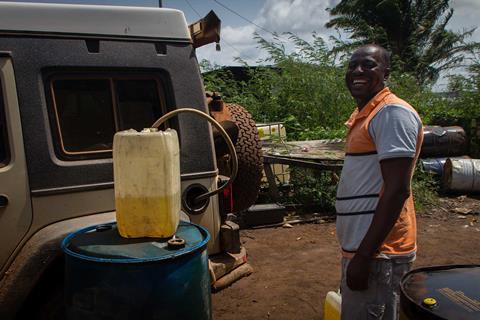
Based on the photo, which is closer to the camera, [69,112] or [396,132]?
[396,132]

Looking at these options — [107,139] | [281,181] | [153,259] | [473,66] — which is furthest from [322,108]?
[153,259]

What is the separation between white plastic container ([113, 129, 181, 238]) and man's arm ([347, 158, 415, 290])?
0.93 metres

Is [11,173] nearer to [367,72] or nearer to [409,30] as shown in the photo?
[367,72]

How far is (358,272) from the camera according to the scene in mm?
1916

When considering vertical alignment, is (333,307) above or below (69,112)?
below

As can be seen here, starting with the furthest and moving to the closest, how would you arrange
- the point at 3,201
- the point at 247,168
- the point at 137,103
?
the point at 247,168 → the point at 137,103 → the point at 3,201

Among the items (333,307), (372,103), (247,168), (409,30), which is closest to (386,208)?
(372,103)

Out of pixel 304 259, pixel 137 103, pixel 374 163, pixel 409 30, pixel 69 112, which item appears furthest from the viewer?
pixel 409 30

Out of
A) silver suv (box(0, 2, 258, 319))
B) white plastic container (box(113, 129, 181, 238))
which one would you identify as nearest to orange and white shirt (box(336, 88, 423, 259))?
white plastic container (box(113, 129, 181, 238))

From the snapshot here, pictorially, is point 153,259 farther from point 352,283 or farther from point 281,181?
point 281,181

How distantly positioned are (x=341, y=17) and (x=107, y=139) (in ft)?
76.1

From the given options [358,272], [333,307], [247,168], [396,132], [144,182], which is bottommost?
[333,307]

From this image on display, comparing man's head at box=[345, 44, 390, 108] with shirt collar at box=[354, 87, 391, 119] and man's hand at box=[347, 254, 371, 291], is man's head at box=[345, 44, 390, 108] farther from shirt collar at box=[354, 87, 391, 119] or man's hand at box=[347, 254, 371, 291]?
man's hand at box=[347, 254, 371, 291]

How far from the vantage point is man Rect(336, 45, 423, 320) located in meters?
1.84
